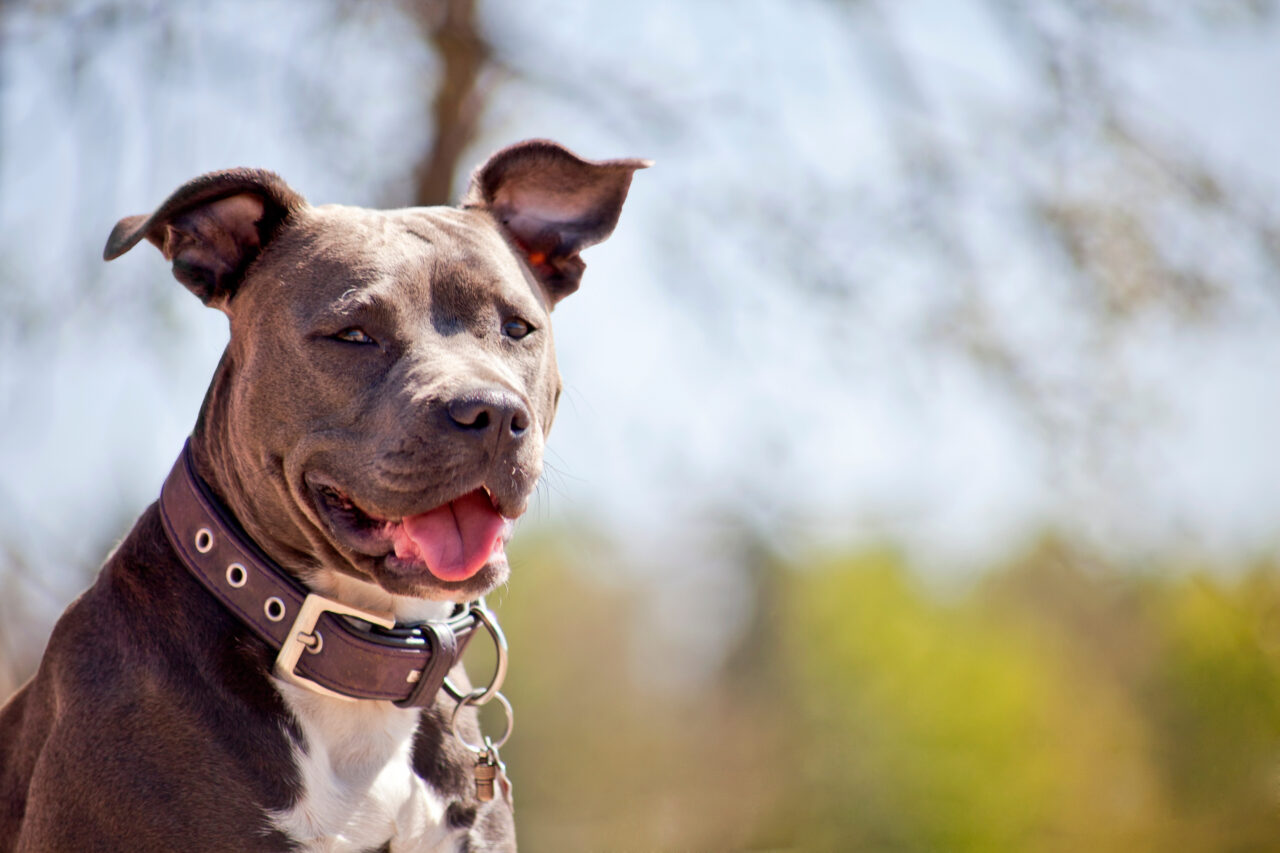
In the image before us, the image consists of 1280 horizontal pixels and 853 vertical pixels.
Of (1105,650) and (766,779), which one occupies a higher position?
(1105,650)

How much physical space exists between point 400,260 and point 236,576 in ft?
2.73

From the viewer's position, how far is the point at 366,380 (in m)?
2.67

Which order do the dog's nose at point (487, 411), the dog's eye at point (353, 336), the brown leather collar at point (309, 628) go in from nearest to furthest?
1. the dog's nose at point (487, 411)
2. the brown leather collar at point (309, 628)
3. the dog's eye at point (353, 336)

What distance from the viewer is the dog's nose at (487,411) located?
248 cm

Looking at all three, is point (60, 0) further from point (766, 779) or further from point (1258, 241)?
point (766, 779)

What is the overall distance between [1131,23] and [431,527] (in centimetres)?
596

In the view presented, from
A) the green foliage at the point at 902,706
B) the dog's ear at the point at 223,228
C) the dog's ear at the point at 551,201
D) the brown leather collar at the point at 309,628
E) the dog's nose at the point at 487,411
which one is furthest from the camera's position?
the green foliage at the point at 902,706

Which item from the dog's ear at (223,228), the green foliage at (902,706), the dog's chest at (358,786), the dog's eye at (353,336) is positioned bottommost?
the dog's chest at (358,786)

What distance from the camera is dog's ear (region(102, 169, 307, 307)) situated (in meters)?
2.90

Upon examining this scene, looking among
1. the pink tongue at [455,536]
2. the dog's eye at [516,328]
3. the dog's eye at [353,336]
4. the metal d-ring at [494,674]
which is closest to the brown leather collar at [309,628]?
the metal d-ring at [494,674]

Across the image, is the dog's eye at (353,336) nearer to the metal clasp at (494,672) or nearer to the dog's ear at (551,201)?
the metal clasp at (494,672)

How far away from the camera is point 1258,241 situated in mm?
6473

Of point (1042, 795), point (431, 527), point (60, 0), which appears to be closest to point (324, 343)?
point (431, 527)

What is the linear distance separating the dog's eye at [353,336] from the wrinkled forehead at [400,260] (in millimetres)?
82
